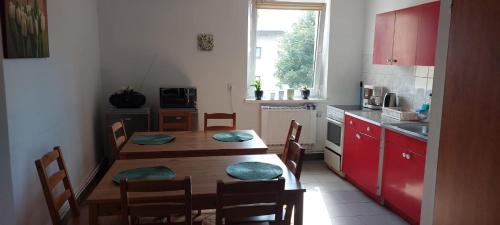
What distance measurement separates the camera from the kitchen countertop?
3.10 meters

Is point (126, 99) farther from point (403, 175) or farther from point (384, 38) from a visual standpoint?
point (403, 175)

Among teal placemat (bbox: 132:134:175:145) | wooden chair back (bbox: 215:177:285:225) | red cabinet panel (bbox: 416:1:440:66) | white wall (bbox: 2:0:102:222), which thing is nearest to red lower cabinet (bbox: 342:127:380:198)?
red cabinet panel (bbox: 416:1:440:66)

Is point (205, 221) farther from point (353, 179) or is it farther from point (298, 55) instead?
point (298, 55)

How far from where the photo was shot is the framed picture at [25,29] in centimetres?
216

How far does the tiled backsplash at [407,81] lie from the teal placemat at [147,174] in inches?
105

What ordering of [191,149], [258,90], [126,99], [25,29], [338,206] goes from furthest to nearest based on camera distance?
[258,90]
[126,99]
[338,206]
[191,149]
[25,29]

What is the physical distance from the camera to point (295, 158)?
254 cm

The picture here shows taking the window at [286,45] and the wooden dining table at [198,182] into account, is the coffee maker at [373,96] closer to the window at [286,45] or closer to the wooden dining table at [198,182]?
the window at [286,45]

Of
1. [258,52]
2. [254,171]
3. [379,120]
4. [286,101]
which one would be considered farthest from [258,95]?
[254,171]

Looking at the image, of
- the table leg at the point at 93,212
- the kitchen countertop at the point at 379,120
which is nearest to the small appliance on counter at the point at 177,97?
the kitchen countertop at the point at 379,120

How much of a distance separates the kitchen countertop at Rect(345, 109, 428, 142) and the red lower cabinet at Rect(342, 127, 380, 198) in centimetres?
17

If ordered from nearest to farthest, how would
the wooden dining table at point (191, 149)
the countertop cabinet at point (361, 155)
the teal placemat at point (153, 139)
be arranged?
the wooden dining table at point (191, 149) < the teal placemat at point (153, 139) < the countertop cabinet at point (361, 155)

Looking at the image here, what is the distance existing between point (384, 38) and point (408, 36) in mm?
423

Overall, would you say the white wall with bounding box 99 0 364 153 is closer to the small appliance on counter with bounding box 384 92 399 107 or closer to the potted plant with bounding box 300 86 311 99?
the potted plant with bounding box 300 86 311 99
